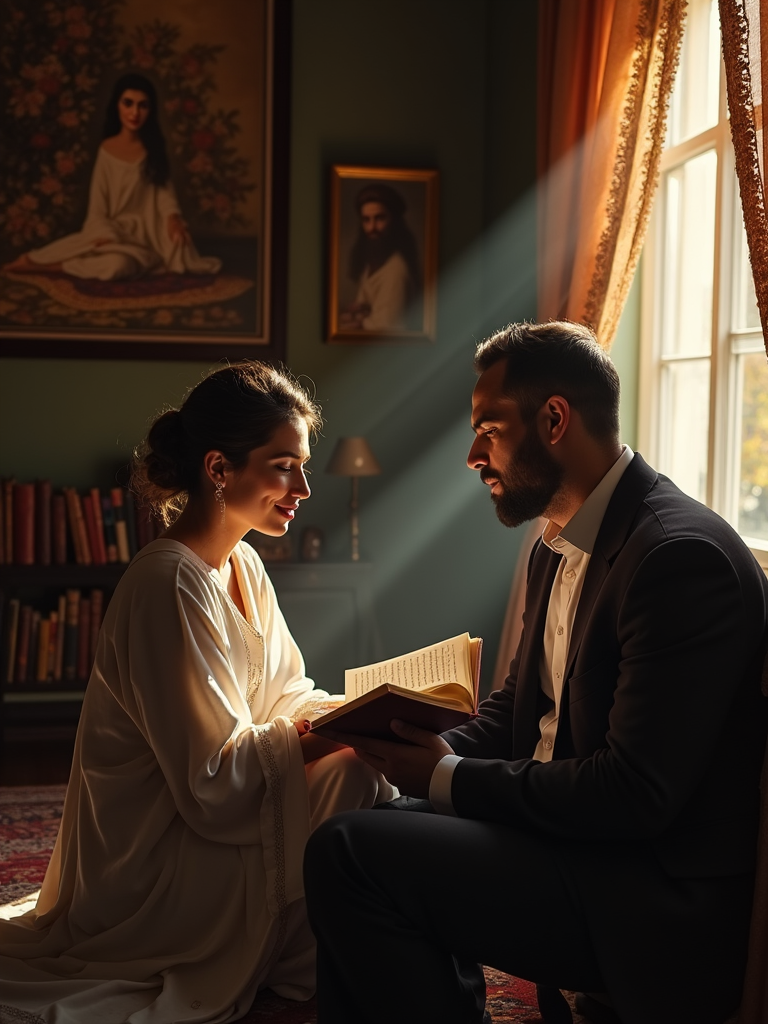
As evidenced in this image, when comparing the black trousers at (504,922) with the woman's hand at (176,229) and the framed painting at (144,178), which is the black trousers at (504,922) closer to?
the framed painting at (144,178)

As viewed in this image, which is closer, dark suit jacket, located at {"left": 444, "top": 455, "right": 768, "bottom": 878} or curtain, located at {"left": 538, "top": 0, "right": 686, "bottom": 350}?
dark suit jacket, located at {"left": 444, "top": 455, "right": 768, "bottom": 878}

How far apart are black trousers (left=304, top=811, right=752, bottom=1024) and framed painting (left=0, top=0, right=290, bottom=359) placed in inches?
141

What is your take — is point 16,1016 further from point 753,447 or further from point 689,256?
point 689,256

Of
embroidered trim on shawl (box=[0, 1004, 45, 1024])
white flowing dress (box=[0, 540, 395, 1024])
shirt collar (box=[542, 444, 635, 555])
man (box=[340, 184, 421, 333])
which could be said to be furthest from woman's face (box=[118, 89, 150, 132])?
embroidered trim on shawl (box=[0, 1004, 45, 1024])

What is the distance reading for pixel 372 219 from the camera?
504 cm

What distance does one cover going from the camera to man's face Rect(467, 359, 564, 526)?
2100 mm

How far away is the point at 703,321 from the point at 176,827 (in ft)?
7.34

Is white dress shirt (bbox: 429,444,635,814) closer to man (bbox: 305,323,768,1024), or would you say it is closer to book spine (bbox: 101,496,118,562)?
man (bbox: 305,323,768,1024)

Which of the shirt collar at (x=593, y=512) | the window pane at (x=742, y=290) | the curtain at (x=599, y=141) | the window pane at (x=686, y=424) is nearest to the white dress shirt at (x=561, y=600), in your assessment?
the shirt collar at (x=593, y=512)

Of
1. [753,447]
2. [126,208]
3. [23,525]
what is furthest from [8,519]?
[753,447]

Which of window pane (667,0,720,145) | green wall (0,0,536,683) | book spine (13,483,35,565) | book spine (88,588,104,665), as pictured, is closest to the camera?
window pane (667,0,720,145)

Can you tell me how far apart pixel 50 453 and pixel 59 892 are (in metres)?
2.90

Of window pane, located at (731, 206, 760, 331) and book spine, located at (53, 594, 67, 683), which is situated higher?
window pane, located at (731, 206, 760, 331)

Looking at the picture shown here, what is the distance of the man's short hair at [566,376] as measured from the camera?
2082mm
